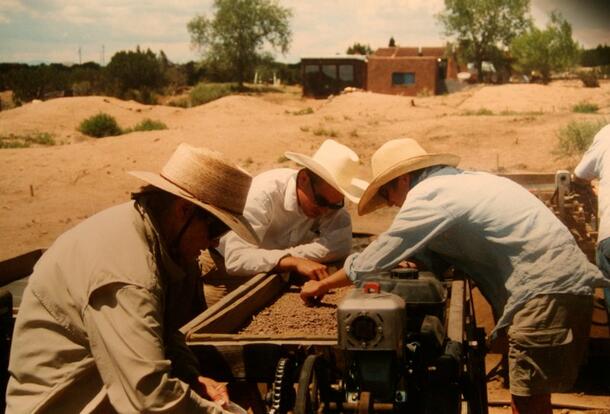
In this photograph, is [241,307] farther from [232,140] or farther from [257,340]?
[232,140]

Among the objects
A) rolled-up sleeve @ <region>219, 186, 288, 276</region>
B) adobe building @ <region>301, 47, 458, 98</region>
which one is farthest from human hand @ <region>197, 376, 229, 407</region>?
adobe building @ <region>301, 47, 458, 98</region>

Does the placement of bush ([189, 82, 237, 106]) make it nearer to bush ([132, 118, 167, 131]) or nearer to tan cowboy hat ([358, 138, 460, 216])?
bush ([132, 118, 167, 131])

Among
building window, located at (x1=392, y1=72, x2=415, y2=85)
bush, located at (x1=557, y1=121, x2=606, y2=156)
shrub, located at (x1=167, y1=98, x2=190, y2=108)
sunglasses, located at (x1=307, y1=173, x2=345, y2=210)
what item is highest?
sunglasses, located at (x1=307, y1=173, x2=345, y2=210)

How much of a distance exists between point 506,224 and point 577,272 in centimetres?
43

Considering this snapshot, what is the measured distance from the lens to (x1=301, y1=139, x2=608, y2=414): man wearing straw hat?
4047 mm

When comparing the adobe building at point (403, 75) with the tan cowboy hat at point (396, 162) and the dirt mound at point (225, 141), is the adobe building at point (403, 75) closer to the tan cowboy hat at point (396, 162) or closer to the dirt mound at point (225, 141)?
the dirt mound at point (225, 141)

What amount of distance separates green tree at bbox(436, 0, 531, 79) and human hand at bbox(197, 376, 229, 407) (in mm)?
63745

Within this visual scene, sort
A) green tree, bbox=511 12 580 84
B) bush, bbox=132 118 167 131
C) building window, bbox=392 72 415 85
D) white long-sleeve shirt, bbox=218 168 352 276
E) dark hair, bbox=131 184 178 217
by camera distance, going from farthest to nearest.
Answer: green tree, bbox=511 12 580 84
building window, bbox=392 72 415 85
bush, bbox=132 118 167 131
white long-sleeve shirt, bbox=218 168 352 276
dark hair, bbox=131 184 178 217

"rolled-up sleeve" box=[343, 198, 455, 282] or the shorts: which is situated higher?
"rolled-up sleeve" box=[343, 198, 455, 282]

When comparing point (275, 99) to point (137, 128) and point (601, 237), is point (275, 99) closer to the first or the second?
point (137, 128)

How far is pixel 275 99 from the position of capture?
4806cm

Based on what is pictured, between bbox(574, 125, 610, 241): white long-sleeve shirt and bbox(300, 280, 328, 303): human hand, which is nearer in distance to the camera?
bbox(300, 280, 328, 303): human hand

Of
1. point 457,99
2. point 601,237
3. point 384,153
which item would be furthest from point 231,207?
point 457,99

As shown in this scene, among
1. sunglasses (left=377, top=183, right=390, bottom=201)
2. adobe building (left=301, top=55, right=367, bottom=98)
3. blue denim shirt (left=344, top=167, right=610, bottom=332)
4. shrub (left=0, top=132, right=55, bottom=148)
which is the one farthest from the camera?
adobe building (left=301, top=55, right=367, bottom=98)
